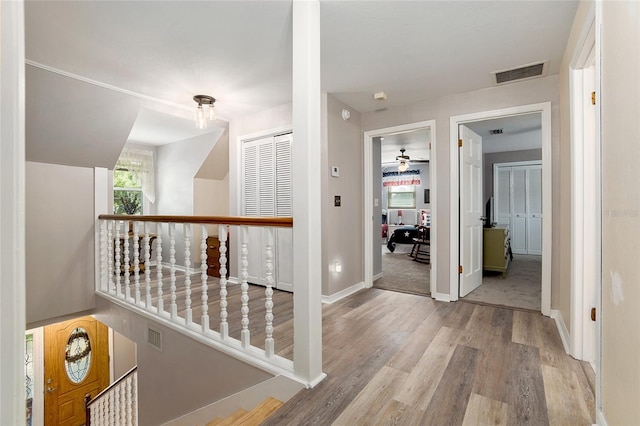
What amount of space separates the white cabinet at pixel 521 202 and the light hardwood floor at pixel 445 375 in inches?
182

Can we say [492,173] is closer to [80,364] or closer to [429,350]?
[429,350]

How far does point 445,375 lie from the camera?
177cm

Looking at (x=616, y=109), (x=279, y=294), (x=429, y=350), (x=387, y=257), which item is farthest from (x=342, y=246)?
(x=387, y=257)

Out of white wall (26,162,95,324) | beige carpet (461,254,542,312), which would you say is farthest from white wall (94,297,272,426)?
beige carpet (461,254,542,312)

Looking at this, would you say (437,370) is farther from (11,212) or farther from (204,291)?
(11,212)

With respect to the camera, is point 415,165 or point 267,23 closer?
point 267,23

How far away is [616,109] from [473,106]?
2129mm

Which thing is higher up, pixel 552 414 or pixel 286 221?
pixel 286 221

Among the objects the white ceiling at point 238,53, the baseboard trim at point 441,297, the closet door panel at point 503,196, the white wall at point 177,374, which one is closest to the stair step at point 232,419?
the white wall at point 177,374

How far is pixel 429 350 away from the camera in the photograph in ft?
6.84

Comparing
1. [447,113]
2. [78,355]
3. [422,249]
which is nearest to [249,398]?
[447,113]

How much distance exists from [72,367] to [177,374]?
409 cm

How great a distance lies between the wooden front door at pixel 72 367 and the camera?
4.69 metres

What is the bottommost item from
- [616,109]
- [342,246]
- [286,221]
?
[342,246]
